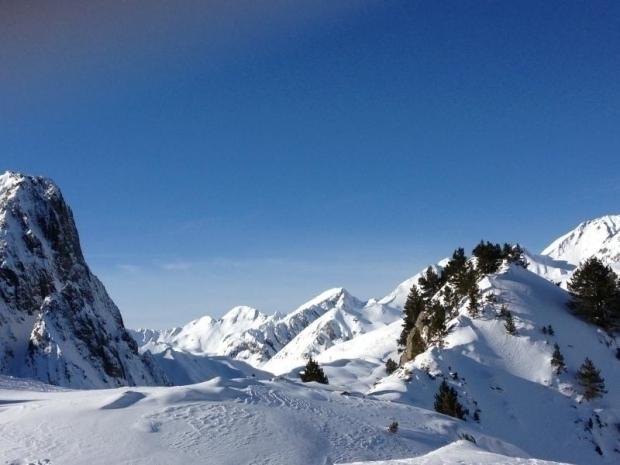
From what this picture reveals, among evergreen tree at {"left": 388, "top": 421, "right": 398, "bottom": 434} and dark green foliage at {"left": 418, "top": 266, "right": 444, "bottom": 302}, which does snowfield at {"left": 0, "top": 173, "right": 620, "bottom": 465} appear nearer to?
evergreen tree at {"left": 388, "top": 421, "right": 398, "bottom": 434}

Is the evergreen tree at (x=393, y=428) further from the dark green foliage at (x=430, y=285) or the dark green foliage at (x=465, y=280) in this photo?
the dark green foliage at (x=430, y=285)

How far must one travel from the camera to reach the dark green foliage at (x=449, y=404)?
27.3m

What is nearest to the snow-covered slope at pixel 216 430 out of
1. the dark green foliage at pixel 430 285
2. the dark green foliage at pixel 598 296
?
the dark green foliage at pixel 598 296

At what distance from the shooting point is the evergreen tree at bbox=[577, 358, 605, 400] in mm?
31453

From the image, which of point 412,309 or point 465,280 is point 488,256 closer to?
point 465,280

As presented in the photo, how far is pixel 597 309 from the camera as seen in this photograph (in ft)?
128

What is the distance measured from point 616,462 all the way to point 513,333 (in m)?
10.1

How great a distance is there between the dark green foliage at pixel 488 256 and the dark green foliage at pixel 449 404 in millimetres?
19097

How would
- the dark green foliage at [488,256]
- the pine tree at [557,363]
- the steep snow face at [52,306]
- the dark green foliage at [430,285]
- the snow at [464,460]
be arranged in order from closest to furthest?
the snow at [464,460] → the pine tree at [557,363] → the dark green foliage at [488,256] → the dark green foliage at [430,285] → the steep snow face at [52,306]

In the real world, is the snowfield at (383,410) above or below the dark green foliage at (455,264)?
below

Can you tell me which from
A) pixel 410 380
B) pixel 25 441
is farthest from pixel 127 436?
pixel 410 380

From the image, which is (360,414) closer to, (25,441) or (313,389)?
(313,389)

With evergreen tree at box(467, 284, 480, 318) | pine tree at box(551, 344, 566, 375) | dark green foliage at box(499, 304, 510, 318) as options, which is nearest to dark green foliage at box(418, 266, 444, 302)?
evergreen tree at box(467, 284, 480, 318)

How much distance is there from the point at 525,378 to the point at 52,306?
82825 millimetres
